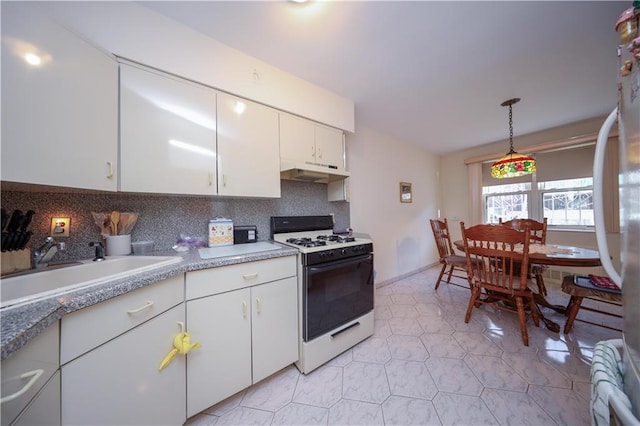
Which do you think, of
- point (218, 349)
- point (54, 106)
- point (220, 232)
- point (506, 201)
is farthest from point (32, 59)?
point (506, 201)

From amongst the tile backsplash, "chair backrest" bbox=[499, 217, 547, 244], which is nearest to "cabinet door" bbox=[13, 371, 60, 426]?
the tile backsplash

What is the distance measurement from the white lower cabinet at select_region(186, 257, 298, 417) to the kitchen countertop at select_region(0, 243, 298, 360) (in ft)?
0.59

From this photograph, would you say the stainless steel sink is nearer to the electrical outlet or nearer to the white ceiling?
the electrical outlet

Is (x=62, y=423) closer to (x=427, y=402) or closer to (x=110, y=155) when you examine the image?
(x=110, y=155)

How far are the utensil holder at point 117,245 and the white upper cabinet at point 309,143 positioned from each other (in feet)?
3.96

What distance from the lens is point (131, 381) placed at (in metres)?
0.85

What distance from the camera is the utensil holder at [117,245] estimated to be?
1267mm

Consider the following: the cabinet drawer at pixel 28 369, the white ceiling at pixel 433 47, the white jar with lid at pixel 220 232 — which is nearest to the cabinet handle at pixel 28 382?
the cabinet drawer at pixel 28 369

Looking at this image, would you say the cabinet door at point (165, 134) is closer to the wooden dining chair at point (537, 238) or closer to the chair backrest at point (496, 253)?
the chair backrest at point (496, 253)

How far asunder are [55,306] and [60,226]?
33.4 inches

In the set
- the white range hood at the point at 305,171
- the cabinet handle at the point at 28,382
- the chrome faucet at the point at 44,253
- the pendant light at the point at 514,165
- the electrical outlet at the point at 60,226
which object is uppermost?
the pendant light at the point at 514,165

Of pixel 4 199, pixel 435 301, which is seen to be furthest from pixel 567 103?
pixel 4 199

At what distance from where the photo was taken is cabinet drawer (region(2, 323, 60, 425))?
49cm

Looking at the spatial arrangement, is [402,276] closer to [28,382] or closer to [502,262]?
[502,262]
